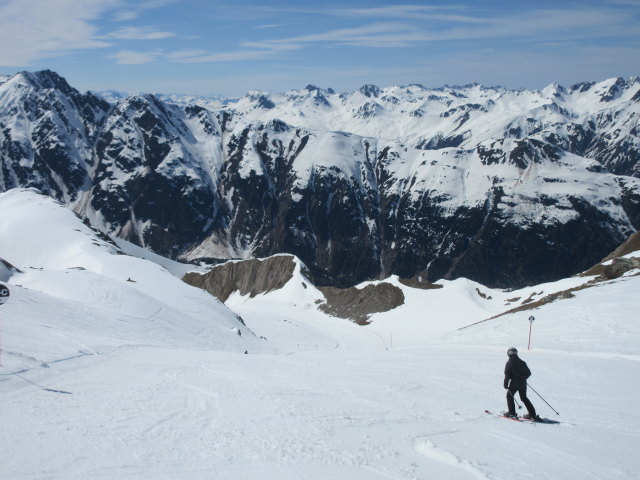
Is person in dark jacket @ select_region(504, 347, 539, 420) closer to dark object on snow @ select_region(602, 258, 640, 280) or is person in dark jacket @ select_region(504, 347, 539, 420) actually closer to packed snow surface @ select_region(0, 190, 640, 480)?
packed snow surface @ select_region(0, 190, 640, 480)

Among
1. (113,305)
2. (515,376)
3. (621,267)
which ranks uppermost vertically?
(515,376)

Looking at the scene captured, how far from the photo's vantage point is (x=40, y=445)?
397 inches

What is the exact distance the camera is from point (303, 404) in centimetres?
1461

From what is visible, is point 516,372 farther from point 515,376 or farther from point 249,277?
point 249,277

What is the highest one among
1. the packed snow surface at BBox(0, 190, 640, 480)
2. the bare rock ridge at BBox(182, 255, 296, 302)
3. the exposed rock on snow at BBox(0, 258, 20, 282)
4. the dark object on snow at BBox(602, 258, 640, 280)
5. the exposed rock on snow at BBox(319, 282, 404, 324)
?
the packed snow surface at BBox(0, 190, 640, 480)

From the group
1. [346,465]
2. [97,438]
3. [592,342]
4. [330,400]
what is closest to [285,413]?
[330,400]

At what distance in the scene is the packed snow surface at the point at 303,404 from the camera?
32.9ft

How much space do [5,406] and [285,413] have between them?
673cm

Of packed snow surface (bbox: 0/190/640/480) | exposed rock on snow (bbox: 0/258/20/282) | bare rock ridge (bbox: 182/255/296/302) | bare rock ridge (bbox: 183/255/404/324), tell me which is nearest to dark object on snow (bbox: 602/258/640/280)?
packed snow surface (bbox: 0/190/640/480)

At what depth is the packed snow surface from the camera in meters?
10.0

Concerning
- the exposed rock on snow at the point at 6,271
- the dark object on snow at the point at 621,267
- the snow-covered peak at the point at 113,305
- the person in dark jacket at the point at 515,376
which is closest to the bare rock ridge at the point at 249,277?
the snow-covered peak at the point at 113,305

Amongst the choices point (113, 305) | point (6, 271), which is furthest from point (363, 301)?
point (113, 305)

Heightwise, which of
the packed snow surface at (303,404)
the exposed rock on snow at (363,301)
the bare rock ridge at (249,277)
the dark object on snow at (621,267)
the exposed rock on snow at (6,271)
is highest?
the packed snow surface at (303,404)

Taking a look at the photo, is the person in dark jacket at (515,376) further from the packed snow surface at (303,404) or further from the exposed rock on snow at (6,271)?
the exposed rock on snow at (6,271)
